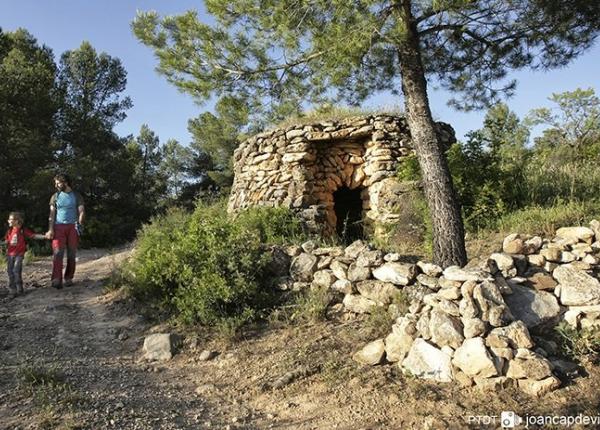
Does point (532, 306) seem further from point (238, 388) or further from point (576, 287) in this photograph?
point (238, 388)

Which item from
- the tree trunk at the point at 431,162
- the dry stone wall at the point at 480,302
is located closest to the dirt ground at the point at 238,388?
the dry stone wall at the point at 480,302

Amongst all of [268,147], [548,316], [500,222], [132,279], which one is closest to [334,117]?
[268,147]

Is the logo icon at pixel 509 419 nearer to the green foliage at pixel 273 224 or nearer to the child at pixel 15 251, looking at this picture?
the green foliage at pixel 273 224

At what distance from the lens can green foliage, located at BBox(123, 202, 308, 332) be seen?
4.55 m

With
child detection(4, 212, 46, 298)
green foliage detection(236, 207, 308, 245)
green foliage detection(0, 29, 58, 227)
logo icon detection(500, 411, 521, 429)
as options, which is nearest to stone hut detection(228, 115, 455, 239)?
green foliage detection(236, 207, 308, 245)

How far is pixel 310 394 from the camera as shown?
11.1ft

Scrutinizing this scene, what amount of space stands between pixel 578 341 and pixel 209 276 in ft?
10.6

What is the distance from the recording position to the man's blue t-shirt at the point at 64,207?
6191 millimetres

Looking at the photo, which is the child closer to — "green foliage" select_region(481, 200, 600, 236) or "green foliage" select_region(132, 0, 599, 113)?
"green foliage" select_region(132, 0, 599, 113)

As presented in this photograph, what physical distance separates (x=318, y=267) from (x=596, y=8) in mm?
4158

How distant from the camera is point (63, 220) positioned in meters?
6.21

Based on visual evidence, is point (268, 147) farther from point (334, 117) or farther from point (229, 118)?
point (229, 118)

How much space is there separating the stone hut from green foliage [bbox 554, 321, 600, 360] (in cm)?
355

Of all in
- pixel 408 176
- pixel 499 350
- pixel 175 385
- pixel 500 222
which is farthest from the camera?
pixel 408 176
